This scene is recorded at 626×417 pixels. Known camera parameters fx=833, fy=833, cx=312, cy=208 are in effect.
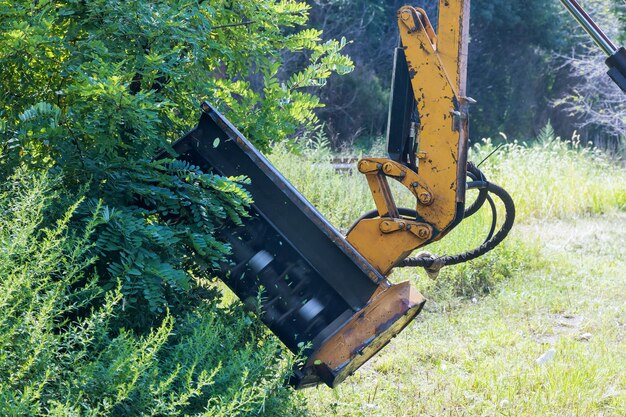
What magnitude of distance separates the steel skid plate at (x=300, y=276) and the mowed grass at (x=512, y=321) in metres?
0.59

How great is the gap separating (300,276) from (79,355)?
5.45ft

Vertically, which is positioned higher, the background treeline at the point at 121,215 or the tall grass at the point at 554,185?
the background treeline at the point at 121,215

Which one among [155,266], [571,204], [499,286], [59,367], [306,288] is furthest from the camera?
[571,204]

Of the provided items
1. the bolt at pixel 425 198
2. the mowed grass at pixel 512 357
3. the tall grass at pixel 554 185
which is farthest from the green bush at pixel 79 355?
the tall grass at pixel 554 185

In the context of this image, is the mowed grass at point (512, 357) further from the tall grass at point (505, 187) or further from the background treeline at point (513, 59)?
the background treeline at point (513, 59)

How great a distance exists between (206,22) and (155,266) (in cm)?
143

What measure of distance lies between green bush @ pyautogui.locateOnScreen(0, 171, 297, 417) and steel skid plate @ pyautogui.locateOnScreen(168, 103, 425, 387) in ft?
1.52

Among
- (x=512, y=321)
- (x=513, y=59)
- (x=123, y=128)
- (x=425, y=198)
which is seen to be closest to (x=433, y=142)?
(x=425, y=198)

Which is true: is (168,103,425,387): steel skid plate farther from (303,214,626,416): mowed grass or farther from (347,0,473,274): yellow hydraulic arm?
(303,214,626,416): mowed grass

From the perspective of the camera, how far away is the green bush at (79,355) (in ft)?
9.26

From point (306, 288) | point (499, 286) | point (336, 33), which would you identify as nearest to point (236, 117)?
point (306, 288)

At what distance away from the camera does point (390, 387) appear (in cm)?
523

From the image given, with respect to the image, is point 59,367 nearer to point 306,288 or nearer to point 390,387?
point 306,288

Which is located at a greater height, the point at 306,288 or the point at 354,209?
the point at 306,288
